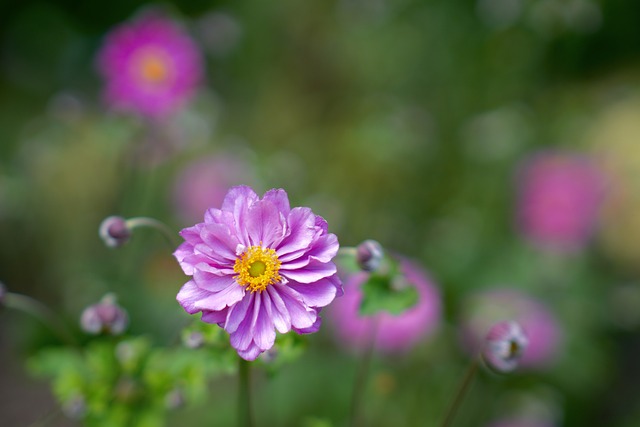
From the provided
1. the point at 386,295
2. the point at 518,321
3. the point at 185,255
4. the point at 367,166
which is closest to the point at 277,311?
the point at 185,255

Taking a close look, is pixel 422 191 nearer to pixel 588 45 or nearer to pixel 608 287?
pixel 608 287

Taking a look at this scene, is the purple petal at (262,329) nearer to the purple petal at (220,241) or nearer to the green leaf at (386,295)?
the purple petal at (220,241)

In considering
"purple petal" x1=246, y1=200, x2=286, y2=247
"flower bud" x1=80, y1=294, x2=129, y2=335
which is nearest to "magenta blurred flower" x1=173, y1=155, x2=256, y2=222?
"flower bud" x1=80, y1=294, x2=129, y2=335

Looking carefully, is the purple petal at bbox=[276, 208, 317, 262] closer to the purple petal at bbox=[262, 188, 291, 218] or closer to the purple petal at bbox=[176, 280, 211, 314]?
the purple petal at bbox=[262, 188, 291, 218]

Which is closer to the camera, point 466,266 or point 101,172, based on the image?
point 466,266

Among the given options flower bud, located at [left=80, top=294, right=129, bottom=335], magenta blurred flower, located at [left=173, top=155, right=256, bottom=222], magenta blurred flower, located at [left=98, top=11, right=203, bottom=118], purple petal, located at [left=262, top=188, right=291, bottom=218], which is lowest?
magenta blurred flower, located at [left=173, top=155, right=256, bottom=222]

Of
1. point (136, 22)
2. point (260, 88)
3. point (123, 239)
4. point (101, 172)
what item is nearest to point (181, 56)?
point (136, 22)

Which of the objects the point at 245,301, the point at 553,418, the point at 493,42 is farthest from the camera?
the point at 493,42
